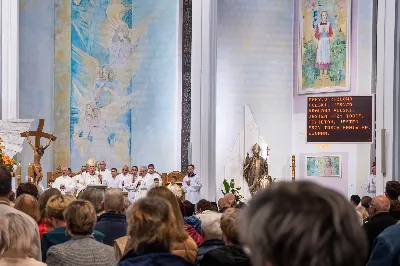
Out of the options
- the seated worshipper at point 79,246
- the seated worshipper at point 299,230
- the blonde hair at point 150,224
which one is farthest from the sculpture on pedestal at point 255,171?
the seated worshipper at point 299,230

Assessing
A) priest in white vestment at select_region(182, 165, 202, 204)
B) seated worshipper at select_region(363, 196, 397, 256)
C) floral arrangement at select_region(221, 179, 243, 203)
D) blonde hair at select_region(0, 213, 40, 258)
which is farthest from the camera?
floral arrangement at select_region(221, 179, 243, 203)

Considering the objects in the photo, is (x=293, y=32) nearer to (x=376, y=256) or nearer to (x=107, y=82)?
(x=107, y=82)

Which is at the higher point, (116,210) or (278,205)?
(278,205)

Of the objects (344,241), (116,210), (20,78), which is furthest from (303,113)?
(344,241)

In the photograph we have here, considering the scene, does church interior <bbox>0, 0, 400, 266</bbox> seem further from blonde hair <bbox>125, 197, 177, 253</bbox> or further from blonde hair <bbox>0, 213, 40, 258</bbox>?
blonde hair <bbox>125, 197, 177, 253</bbox>

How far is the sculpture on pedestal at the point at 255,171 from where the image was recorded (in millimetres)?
22609

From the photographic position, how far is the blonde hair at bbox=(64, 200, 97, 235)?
15.9 feet

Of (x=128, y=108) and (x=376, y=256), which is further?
(x=128, y=108)

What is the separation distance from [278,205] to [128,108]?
22.6m

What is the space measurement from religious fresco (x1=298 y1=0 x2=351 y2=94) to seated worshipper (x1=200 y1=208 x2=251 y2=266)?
758 inches

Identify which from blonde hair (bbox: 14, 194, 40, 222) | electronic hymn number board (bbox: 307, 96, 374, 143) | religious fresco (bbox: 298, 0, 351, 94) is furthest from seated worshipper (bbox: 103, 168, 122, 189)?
blonde hair (bbox: 14, 194, 40, 222)

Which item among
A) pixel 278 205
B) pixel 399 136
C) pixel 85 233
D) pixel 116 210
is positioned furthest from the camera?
pixel 399 136

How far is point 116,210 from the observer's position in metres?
6.30

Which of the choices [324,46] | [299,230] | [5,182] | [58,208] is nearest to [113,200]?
[58,208]
